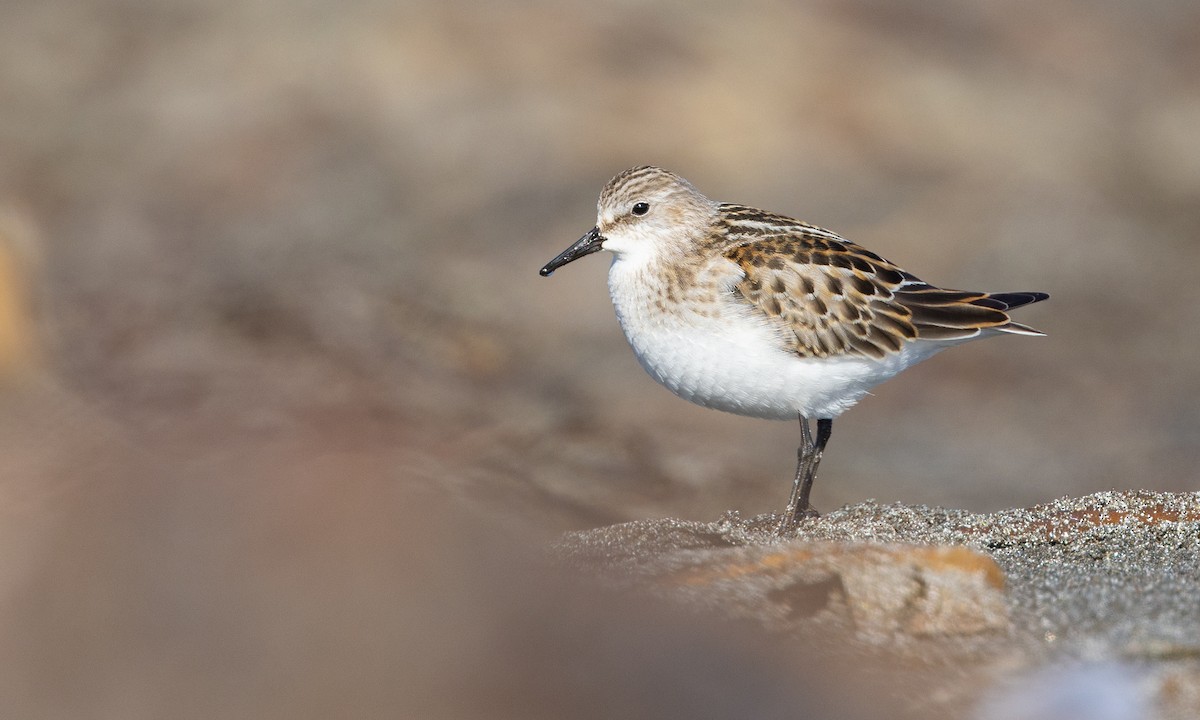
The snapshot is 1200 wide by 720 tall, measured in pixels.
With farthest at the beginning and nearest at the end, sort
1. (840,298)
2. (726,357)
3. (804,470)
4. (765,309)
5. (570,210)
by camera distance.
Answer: (570,210) → (804,470) → (840,298) → (765,309) → (726,357)

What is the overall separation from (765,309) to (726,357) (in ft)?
1.14

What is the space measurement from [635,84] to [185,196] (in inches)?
170

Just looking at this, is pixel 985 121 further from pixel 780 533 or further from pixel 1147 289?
pixel 780 533

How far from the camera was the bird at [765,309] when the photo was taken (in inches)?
273

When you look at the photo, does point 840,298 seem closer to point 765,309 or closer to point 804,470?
point 765,309

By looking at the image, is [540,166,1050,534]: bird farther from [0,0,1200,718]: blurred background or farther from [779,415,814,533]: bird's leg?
[0,0,1200,718]: blurred background

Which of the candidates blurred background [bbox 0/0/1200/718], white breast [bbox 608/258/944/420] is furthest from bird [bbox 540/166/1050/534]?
blurred background [bbox 0/0/1200/718]

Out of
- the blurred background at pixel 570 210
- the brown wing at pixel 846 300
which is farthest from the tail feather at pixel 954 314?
the blurred background at pixel 570 210

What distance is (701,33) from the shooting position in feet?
46.1

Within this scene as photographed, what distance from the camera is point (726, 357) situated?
22.6 ft

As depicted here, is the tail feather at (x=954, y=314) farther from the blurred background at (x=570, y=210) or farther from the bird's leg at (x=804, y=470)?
the blurred background at (x=570, y=210)

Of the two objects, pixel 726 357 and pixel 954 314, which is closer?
pixel 726 357

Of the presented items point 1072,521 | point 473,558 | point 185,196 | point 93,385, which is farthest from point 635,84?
point 473,558

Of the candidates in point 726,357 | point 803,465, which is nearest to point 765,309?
point 726,357
